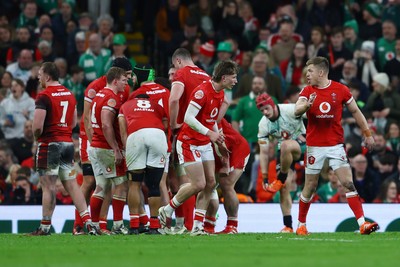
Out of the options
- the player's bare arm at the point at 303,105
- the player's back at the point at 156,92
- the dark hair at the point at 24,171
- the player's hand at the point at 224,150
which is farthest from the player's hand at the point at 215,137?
the dark hair at the point at 24,171

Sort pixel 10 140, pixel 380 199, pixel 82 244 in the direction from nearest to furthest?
1. pixel 82 244
2. pixel 380 199
3. pixel 10 140

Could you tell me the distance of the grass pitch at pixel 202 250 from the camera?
1217 centimetres

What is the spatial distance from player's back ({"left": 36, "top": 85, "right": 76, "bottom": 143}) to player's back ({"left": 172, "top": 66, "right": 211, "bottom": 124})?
155cm

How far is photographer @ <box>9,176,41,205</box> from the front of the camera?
848 inches

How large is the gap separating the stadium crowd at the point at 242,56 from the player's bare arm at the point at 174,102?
3887mm

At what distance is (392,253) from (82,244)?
152 inches

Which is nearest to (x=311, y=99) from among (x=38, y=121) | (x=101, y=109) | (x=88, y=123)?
(x=101, y=109)

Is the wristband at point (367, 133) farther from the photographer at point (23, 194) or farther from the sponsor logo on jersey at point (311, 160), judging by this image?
the photographer at point (23, 194)

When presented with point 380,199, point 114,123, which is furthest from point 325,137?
point 380,199

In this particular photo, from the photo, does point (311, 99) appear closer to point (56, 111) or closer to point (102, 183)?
point (102, 183)

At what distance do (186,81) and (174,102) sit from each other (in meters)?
0.45

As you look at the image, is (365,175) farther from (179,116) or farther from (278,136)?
(179,116)

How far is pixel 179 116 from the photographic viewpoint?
17672 mm

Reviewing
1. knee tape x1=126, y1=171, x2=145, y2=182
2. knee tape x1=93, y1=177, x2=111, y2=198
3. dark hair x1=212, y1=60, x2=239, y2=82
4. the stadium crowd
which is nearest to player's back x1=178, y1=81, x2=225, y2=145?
dark hair x1=212, y1=60, x2=239, y2=82
